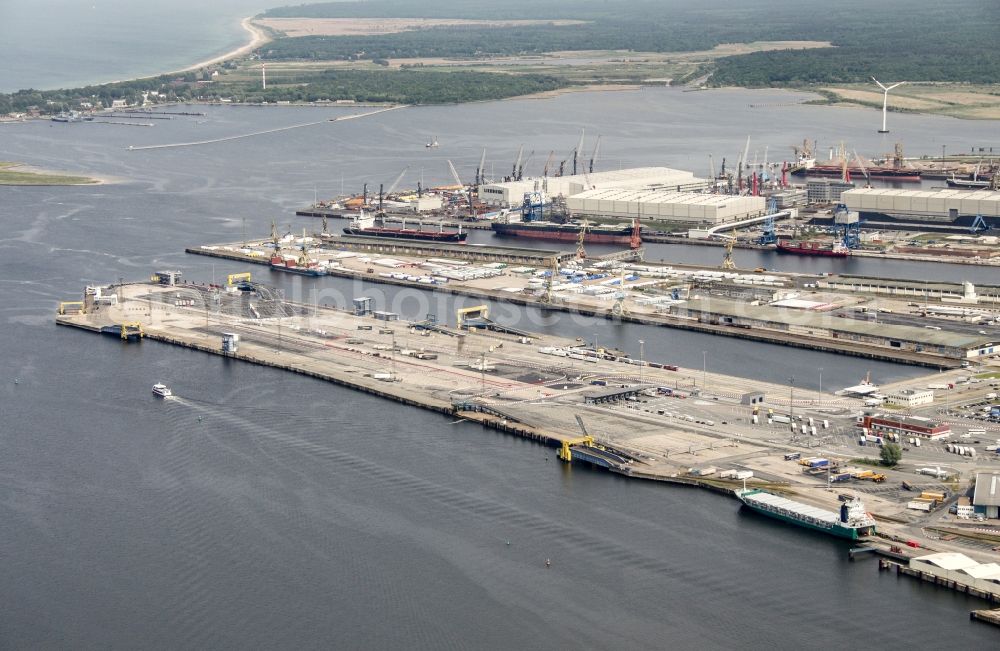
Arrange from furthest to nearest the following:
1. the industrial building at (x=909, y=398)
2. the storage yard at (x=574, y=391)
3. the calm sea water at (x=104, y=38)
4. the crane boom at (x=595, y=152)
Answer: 1. the calm sea water at (x=104, y=38)
2. the crane boom at (x=595, y=152)
3. the industrial building at (x=909, y=398)
4. the storage yard at (x=574, y=391)

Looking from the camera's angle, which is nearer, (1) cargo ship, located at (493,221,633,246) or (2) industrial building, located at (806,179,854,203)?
(1) cargo ship, located at (493,221,633,246)

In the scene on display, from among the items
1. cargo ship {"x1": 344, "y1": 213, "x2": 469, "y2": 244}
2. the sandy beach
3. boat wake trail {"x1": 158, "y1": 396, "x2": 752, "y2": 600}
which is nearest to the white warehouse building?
cargo ship {"x1": 344, "y1": 213, "x2": 469, "y2": 244}

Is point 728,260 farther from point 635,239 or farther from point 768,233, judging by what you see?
point 768,233

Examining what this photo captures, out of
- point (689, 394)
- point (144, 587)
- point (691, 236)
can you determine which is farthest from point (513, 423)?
point (691, 236)

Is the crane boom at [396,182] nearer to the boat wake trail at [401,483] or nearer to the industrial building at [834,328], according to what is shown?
the industrial building at [834,328]

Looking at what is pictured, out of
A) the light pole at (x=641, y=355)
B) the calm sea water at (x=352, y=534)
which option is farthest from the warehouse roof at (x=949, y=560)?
the light pole at (x=641, y=355)

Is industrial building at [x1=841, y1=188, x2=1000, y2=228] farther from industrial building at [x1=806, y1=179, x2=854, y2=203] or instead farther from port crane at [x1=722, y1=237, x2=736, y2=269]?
port crane at [x1=722, y1=237, x2=736, y2=269]

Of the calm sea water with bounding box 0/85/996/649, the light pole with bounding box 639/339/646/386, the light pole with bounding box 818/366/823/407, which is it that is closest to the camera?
the calm sea water with bounding box 0/85/996/649
